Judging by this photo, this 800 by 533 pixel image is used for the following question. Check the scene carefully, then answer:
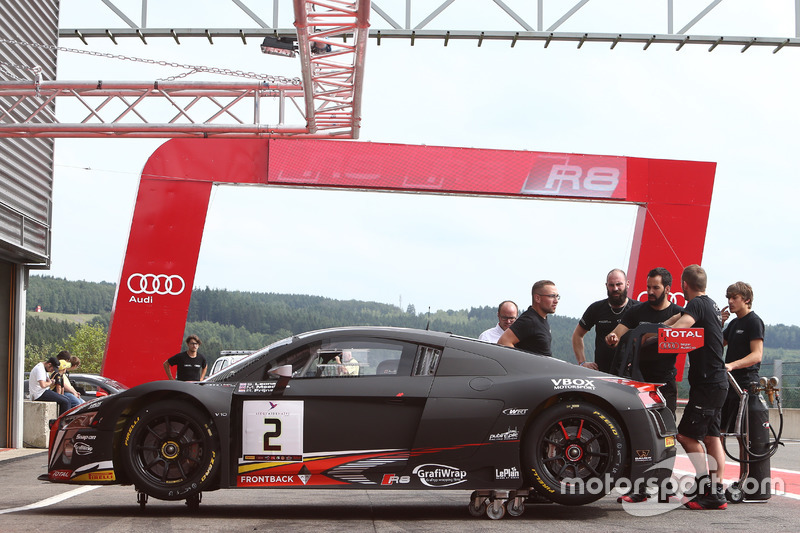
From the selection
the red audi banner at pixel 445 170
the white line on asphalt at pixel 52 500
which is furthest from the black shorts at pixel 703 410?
the red audi banner at pixel 445 170

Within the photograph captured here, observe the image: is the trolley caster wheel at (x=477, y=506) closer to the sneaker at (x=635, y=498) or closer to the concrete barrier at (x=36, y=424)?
the sneaker at (x=635, y=498)

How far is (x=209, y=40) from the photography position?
1499 centimetres

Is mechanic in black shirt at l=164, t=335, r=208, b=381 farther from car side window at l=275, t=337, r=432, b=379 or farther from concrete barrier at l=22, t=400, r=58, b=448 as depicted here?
car side window at l=275, t=337, r=432, b=379

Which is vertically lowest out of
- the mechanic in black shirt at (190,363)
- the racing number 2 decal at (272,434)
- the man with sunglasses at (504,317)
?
the mechanic in black shirt at (190,363)

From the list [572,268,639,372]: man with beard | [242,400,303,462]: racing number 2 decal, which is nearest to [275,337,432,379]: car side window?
[242,400,303,462]: racing number 2 decal

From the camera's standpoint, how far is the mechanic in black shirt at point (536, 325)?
309 inches

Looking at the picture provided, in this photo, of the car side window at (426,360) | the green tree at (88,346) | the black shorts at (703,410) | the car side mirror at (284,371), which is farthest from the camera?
the green tree at (88,346)

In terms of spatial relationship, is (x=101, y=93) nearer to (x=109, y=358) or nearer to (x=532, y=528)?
(x=109, y=358)

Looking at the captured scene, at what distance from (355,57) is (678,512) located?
273 inches

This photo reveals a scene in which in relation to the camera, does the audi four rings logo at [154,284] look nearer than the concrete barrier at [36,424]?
No

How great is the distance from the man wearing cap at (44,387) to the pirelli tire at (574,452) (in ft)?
35.9

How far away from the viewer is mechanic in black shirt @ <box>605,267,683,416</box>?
7719 millimetres

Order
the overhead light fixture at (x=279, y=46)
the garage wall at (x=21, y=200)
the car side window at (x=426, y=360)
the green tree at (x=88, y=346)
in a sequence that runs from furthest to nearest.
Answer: the green tree at (x=88, y=346)
the garage wall at (x=21, y=200)
the overhead light fixture at (x=279, y=46)
the car side window at (x=426, y=360)

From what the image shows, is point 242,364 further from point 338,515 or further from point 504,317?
point 504,317
